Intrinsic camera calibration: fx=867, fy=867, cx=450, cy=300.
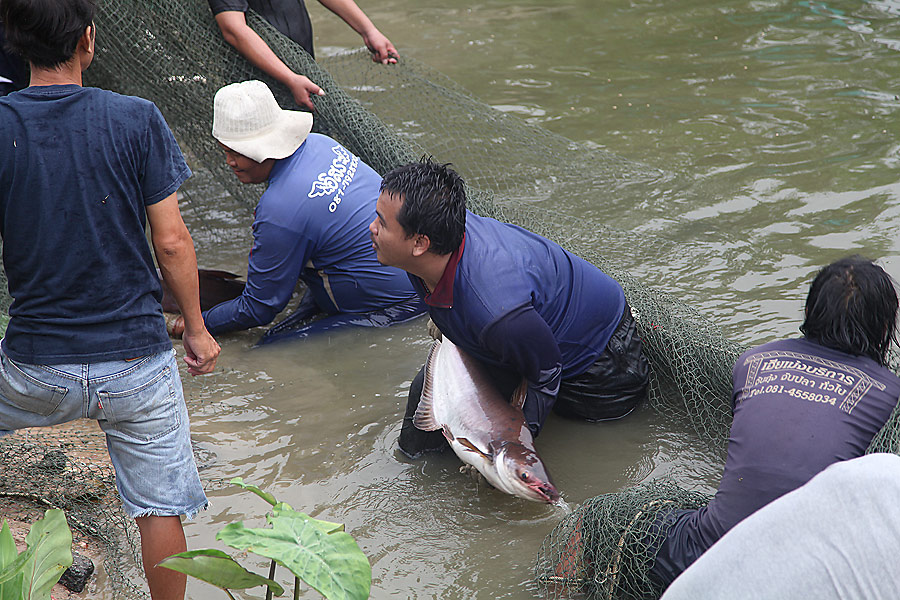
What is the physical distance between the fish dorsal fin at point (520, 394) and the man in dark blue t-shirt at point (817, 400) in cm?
98

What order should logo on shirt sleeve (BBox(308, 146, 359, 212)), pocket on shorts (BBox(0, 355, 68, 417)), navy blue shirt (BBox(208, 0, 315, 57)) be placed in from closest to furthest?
pocket on shorts (BBox(0, 355, 68, 417)) < logo on shirt sleeve (BBox(308, 146, 359, 212)) < navy blue shirt (BBox(208, 0, 315, 57))

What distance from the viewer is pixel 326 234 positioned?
14.7ft

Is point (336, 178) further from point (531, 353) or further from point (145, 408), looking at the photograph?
point (145, 408)

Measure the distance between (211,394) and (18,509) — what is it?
3.85ft

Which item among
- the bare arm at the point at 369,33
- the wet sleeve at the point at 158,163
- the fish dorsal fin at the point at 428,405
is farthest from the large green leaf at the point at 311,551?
the bare arm at the point at 369,33

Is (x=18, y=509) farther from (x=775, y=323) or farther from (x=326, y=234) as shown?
(x=775, y=323)

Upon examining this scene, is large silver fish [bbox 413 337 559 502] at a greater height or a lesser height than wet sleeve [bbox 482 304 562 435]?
lesser

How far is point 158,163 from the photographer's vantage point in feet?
7.98

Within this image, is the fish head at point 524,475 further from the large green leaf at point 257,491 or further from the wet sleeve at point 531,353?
the large green leaf at point 257,491

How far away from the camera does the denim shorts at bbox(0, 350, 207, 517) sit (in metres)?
2.46

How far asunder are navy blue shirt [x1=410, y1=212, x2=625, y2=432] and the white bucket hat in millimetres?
1289

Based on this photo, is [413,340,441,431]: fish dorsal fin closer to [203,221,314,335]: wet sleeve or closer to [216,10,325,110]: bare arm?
[203,221,314,335]: wet sleeve

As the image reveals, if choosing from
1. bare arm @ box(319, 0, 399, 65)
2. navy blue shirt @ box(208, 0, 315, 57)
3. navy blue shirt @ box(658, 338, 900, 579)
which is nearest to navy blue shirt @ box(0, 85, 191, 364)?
navy blue shirt @ box(658, 338, 900, 579)

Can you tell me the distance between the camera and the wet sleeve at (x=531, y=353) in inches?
126
